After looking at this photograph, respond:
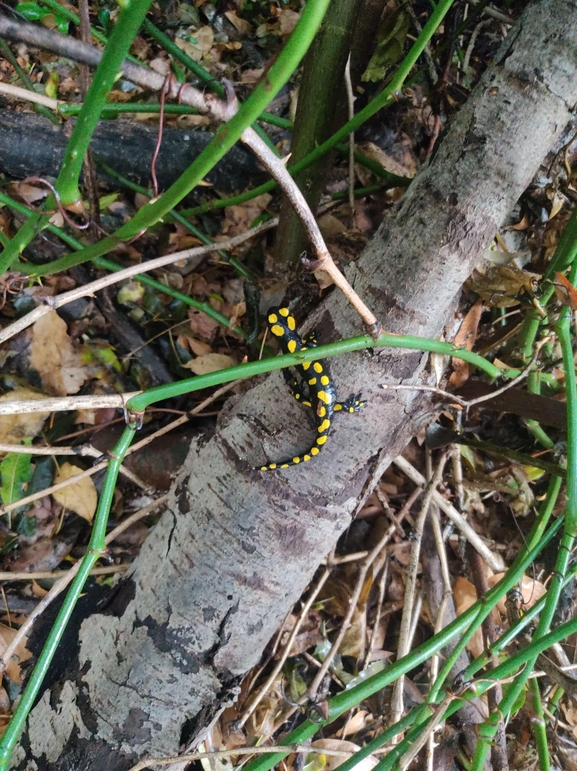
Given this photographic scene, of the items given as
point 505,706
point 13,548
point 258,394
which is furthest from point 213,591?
point 13,548

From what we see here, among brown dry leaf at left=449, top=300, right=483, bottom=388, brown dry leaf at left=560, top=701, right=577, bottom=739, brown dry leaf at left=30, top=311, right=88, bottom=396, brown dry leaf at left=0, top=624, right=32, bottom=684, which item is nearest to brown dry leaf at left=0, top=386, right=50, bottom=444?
brown dry leaf at left=30, top=311, right=88, bottom=396

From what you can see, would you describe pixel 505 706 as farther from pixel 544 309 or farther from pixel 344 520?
pixel 544 309

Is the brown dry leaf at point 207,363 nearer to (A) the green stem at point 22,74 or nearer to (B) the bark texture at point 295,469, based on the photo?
(B) the bark texture at point 295,469

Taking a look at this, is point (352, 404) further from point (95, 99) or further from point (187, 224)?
point (187, 224)

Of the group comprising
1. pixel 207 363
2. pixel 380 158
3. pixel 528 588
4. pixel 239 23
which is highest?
pixel 239 23

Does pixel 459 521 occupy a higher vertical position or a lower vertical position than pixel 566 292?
lower

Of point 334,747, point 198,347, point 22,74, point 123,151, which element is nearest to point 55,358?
point 198,347

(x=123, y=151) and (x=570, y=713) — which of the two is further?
(x=123, y=151)

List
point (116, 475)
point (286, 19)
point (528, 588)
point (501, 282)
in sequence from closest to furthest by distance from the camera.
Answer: point (116, 475) → point (501, 282) → point (528, 588) → point (286, 19)
